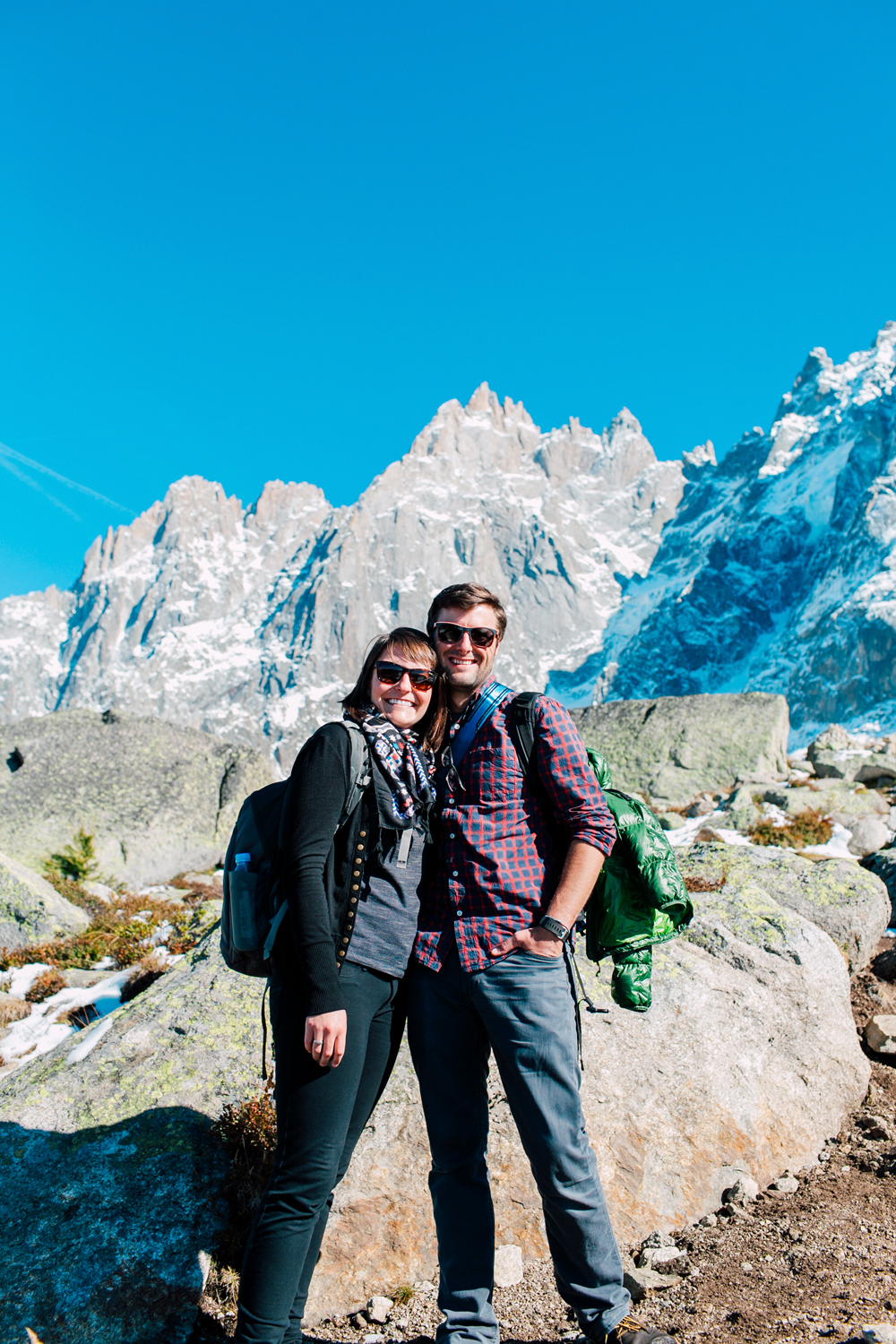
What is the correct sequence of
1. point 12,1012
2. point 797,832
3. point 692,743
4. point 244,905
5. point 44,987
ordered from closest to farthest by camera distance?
point 244,905, point 12,1012, point 44,987, point 797,832, point 692,743

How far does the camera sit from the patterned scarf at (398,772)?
3783 millimetres

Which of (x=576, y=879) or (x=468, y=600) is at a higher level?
(x=468, y=600)

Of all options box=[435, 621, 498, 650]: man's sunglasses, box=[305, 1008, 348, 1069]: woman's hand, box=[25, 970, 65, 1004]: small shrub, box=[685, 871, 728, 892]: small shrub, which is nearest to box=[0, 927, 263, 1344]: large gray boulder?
box=[305, 1008, 348, 1069]: woman's hand

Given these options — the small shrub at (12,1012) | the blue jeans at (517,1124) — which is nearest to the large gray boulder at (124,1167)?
the blue jeans at (517,1124)

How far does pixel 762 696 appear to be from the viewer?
20.2m

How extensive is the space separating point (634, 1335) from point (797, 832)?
30.2 feet

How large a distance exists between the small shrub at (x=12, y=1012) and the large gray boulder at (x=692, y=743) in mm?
13028

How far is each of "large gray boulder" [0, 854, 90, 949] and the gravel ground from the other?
6.77 metres

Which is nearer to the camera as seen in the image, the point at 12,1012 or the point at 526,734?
the point at 526,734

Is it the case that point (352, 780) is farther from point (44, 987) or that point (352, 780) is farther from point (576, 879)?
point (44, 987)

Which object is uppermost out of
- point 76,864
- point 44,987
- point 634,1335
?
point 76,864

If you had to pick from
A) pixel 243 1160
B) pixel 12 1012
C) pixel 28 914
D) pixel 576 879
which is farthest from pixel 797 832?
pixel 28 914

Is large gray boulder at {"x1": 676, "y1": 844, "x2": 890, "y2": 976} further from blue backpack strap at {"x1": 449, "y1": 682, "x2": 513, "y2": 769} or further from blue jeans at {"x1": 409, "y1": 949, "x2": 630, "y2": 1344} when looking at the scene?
blue backpack strap at {"x1": 449, "y1": 682, "x2": 513, "y2": 769}

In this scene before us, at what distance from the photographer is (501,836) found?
3867mm
